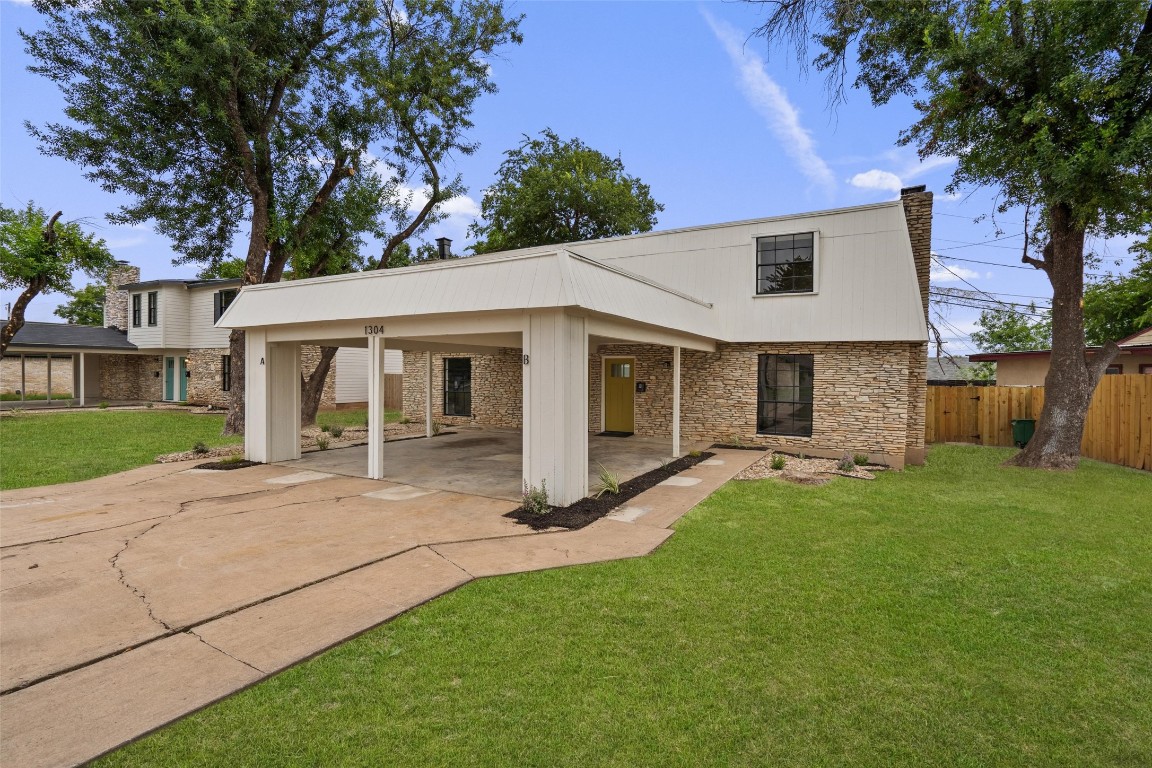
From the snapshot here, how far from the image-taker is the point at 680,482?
822 centimetres

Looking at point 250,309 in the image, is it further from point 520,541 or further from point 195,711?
point 195,711

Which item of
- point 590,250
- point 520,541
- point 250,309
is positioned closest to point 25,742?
point 520,541

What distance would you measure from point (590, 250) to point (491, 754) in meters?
12.6

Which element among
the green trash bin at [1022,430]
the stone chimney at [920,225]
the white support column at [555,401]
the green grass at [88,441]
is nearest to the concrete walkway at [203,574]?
the white support column at [555,401]

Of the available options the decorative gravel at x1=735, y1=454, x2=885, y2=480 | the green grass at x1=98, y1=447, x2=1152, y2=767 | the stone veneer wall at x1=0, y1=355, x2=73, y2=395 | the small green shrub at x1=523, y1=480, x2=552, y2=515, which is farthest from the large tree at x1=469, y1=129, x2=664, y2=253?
the green grass at x1=98, y1=447, x2=1152, y2=767

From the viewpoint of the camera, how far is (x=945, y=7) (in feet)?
31.2

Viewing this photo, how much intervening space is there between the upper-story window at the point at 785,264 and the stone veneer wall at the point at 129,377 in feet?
84.5

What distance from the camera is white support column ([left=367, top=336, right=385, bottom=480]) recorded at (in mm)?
8148

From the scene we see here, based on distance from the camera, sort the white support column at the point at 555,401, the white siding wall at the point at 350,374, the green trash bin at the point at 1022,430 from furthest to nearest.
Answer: the white siding wall at the point at 350,374
the green trash bin at the point at 1022,430
the white support column at the point at 555,401

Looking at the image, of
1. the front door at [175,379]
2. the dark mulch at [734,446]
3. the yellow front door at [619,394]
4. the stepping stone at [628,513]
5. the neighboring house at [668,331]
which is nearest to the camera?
the stepping stone at [628,513]

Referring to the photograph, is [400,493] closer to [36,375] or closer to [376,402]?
[376,402]

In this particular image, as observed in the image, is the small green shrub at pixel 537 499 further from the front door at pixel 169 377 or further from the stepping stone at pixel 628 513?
the front door at pixel 169 377

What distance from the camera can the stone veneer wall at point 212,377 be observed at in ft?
68.7

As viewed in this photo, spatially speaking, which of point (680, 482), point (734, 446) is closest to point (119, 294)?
point (734, 446)
